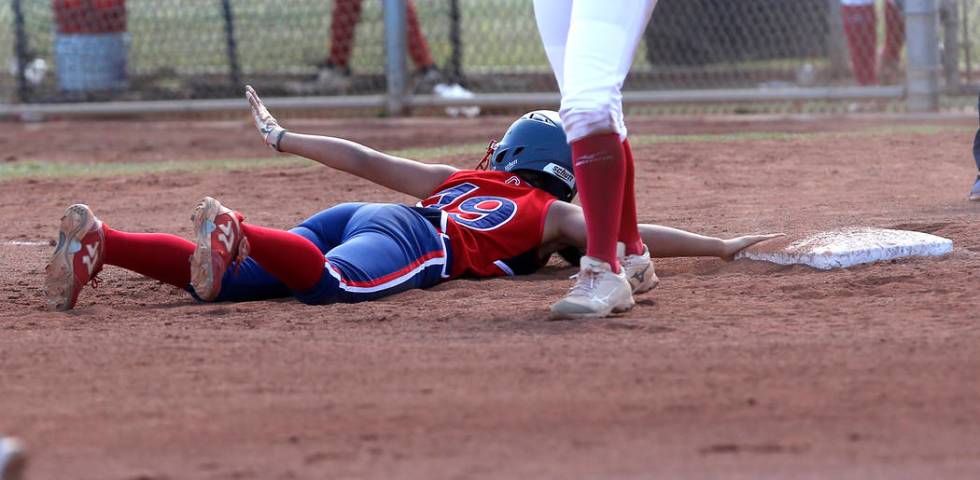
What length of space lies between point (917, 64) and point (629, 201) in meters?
5.54

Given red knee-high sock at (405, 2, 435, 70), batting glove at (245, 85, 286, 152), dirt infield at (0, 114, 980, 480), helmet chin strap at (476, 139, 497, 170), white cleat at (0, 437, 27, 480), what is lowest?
dirt infield at (0, 114, 980, 480)

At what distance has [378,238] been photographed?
12.7 feet

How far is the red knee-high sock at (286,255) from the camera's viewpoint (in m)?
3.60

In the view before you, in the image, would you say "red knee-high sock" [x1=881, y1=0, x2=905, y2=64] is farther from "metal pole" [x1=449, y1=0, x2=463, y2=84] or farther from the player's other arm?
the player's other arm

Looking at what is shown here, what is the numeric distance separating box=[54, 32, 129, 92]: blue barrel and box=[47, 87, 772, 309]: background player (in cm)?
706

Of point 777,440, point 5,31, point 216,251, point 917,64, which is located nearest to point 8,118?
point 5,31

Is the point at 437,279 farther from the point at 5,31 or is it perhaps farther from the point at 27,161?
the point at 5,31

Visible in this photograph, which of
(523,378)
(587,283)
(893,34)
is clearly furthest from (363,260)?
(893,34)

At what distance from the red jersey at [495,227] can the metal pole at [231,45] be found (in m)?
6.90

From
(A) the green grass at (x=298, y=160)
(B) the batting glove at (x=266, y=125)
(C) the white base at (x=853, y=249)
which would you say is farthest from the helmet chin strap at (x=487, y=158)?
(A) the green grass at (x=298, y=160)

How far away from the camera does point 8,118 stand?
1091cm

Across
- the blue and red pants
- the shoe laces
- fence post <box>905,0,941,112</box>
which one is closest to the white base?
the shoe laces

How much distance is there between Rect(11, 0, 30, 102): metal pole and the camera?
421 inches

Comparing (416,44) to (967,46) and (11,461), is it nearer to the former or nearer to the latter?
(967,46)
